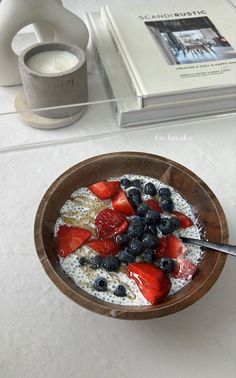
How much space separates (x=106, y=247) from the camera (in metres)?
0.48

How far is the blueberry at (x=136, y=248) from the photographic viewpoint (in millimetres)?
469

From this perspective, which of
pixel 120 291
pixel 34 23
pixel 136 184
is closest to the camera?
pixel 120 291

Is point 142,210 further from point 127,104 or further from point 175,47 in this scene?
point 175,47

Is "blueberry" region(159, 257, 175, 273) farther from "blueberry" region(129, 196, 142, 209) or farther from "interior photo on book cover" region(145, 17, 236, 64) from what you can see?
"interior photo on book cover" region(145, 17, 236, 64)

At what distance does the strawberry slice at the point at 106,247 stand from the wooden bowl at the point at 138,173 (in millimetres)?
47

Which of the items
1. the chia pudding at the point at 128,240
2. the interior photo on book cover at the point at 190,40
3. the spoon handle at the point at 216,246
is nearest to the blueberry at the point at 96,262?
the chia pudding at the point at 128,240

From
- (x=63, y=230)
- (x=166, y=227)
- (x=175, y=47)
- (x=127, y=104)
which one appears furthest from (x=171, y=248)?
(x=175, y=47)

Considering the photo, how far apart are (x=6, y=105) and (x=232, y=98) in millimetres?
363

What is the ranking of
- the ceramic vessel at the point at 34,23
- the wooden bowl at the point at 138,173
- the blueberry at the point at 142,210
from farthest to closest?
the ceramic vessel at the point at 34,23 < the blueberry at the point at 142,210 < the wooden bowl at the point at 138,173

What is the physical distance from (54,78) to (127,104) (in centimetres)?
12

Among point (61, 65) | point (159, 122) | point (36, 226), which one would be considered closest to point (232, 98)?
point (159, 122)

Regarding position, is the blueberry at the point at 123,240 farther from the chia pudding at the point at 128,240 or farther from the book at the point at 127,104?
the book at the point at 127,104

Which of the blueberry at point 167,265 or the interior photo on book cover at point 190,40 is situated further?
the interior photo on book cover at point 190,40

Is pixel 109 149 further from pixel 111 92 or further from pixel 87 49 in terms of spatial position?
pixel 87 49
